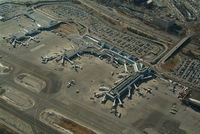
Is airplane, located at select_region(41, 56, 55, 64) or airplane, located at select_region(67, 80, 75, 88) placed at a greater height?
airplane, located at select_region(67, 80, 75, 88)

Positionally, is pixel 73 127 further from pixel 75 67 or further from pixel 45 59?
pixel 45 59

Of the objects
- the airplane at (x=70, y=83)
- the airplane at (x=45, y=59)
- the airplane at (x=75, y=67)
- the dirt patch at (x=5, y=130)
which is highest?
the airplane at (x=75, y=67)

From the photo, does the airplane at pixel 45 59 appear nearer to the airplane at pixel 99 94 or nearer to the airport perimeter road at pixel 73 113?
the airport perimeter road at pixel 73 113

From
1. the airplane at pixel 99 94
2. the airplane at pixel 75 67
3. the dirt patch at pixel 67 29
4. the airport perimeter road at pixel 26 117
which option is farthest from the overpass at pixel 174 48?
the airport perimeter road at pixel 26 117

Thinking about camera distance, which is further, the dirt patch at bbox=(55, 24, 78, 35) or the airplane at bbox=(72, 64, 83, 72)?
the dirt patch at bbox=(55, 24, 78, 35)

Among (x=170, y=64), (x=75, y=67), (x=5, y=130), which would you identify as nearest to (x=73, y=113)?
(x=5, y=130)

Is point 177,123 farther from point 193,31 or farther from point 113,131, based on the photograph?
point 193,31

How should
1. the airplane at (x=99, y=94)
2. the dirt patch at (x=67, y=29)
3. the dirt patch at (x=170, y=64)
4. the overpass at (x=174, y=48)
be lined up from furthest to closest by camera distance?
the dirt patch at (x=67, y=29), the overpass at (x=174, y=48), the dirt patch at (x=170, y=64), the airplane at (x=99, y=94)

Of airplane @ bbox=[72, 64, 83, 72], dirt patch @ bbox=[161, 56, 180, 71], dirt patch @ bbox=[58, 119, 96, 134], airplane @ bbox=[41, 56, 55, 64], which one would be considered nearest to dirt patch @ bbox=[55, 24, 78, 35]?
airplane @ bbox=[41, 56, 55, 64]

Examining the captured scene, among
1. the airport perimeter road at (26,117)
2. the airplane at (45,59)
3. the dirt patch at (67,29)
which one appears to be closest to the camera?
the airport perimeter road at (26,117)

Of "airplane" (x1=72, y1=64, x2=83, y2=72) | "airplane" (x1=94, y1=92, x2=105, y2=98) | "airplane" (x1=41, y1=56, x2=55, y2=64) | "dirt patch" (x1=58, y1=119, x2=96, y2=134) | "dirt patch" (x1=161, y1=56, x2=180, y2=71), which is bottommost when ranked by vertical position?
"dirt patch" (x1=58, y1=119, x2=96, y2=134)

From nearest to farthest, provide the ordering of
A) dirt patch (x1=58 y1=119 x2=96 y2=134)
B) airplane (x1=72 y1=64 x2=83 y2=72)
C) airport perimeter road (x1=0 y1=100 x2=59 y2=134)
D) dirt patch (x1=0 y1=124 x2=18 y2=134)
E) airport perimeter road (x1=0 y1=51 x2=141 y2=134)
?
dirt patch (x1=0 y1=124 x2=18 y2=134) → airport perimeter road (x1=0 y1=100 x2=59 y2=134) → dirt patch (x1=58 y1=119 x2=96 y2=134) → airport perimeter road (x1=0 y1=51 x2=141 y2=134) → airplane (x1=72 y1=64 x2=83 y2=72)

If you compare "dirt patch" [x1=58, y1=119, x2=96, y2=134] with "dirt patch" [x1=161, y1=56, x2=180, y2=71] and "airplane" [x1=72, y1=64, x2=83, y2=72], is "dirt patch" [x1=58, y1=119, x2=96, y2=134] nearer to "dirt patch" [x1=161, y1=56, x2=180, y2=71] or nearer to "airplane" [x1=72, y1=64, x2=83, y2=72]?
"airplane" [x1=72, y1=64, x2=83, y2=72]
